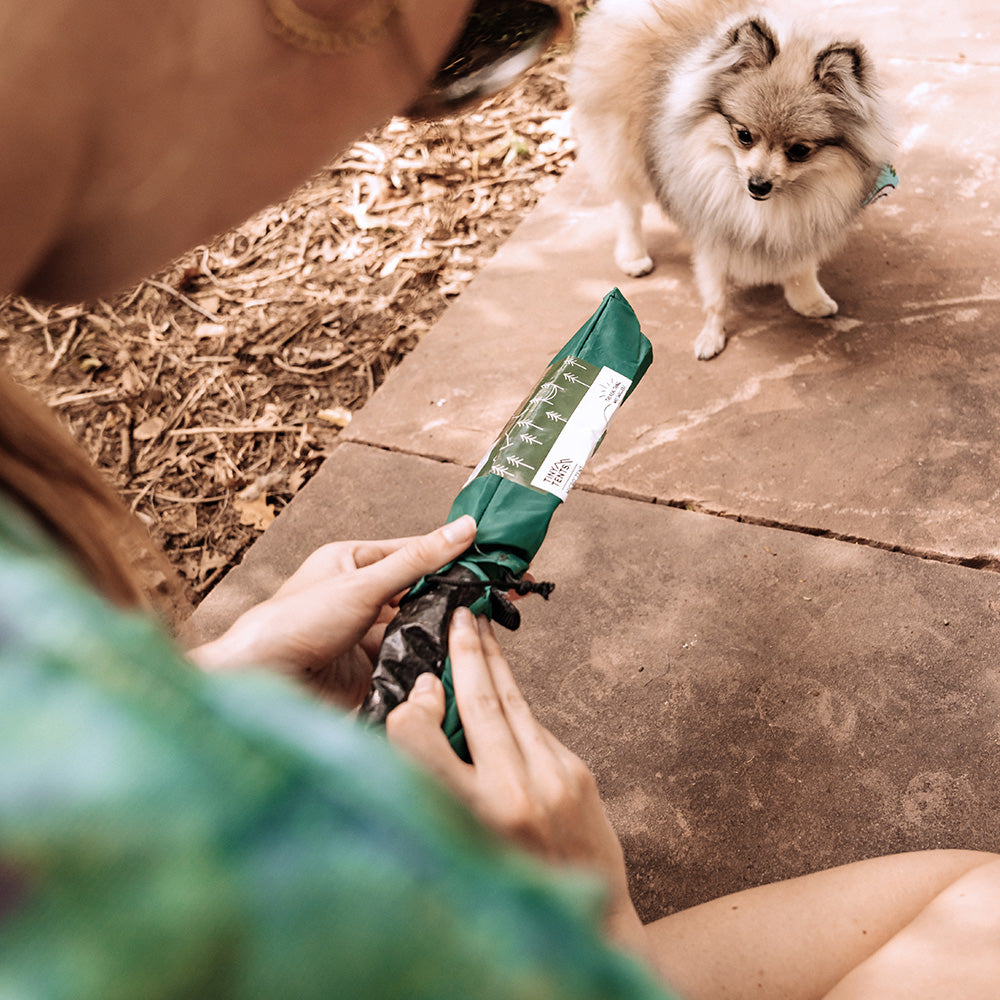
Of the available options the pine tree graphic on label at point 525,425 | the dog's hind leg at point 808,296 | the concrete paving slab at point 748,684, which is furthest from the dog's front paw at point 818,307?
the pine tree graphic on label at point 525,425

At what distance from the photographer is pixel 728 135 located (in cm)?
243

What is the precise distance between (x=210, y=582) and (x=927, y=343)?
226cm

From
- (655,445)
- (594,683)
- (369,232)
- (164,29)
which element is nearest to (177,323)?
(369,232)

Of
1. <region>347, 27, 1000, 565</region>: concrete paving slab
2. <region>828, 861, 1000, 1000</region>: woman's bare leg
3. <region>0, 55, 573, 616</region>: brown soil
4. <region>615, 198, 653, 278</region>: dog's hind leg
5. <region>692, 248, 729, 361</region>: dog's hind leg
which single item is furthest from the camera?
<region>615, 198, 653, 278</region>: dog's hind leg

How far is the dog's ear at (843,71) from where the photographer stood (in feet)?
7.23

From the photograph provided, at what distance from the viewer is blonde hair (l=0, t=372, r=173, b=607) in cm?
53

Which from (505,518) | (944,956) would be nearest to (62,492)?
(505,518)

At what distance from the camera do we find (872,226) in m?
2.95

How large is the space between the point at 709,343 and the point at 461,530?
163 cm

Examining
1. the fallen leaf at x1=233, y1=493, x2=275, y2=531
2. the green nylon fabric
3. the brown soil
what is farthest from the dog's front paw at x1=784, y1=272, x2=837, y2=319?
the fallen leaf at x1=233, y1=493, x2=275, y2=531

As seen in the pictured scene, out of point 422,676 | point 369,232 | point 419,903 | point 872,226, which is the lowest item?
point 872,226

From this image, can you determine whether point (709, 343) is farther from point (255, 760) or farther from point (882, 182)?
point (255, 760)

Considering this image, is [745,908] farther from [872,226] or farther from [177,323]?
[177,323]

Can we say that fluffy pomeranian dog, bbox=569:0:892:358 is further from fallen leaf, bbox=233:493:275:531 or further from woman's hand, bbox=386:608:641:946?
woman's hand, bbox=386:608:641:946
